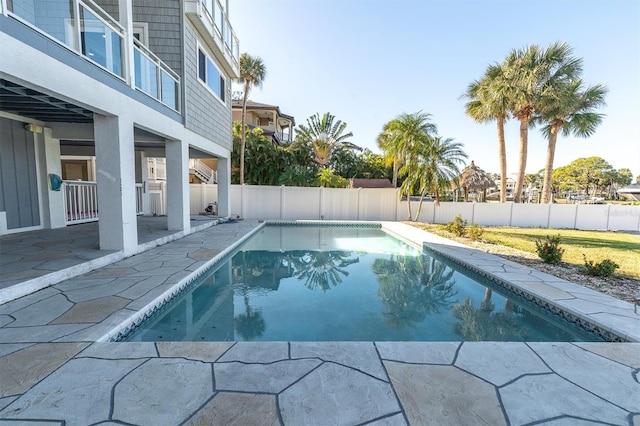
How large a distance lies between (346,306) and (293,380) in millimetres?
2477

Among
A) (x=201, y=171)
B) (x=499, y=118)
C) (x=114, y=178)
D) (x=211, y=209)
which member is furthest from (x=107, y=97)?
(x=499, y=118)

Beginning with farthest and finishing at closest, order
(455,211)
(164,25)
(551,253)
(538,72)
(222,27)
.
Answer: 1. (455,211)
2. (538,72)
3. (222,27)
4. (164,25)
5. (551,253)

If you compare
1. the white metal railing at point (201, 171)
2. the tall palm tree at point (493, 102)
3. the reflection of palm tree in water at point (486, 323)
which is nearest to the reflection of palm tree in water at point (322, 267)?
the reflection of palm tree in water at point (486, 323)

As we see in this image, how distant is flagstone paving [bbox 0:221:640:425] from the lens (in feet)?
6.14

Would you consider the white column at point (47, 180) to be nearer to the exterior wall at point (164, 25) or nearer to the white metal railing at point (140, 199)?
the white metal railing at point (140, 199)

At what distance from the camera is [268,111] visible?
2709 cm

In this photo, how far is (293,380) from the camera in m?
2.22

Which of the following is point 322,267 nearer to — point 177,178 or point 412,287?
point 412,287

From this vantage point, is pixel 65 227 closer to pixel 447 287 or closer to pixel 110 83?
pixel 110 83

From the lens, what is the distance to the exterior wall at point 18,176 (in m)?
6.46

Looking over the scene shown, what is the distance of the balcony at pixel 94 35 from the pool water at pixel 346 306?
4.18m

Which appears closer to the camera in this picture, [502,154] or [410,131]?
[410,131]

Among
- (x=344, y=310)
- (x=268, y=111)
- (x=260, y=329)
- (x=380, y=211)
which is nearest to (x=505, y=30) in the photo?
(x=380, y=211)

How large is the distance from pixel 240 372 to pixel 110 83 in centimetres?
547
